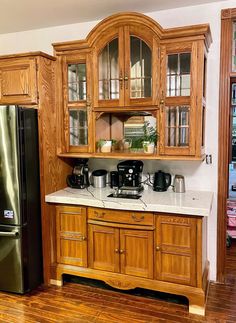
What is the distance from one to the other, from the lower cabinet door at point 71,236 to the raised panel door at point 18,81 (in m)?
1.13

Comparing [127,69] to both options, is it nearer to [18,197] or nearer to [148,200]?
[148,200]

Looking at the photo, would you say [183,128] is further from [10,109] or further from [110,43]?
[10,109]

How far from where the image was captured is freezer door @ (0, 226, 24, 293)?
8.84 feet

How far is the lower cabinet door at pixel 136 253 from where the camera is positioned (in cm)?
259

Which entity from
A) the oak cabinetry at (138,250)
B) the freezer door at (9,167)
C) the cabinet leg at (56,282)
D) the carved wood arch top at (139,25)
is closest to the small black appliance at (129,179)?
the oak cabinetry at (138,250)

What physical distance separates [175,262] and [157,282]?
0.25 meters

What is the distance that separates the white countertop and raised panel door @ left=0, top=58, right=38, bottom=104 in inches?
38.6

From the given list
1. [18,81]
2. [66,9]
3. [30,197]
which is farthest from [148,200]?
[66,9]

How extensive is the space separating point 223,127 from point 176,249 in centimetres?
124

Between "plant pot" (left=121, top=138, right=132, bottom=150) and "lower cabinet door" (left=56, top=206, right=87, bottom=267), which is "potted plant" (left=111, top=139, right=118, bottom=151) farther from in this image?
"lower cabinet door" (left=56, top=206, right=87, bottom=267)

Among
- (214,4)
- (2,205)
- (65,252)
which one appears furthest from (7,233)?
(214,4)

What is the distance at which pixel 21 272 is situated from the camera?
2709 mm

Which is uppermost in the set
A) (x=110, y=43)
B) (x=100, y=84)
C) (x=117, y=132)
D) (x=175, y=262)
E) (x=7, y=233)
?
(x=110, y=43)

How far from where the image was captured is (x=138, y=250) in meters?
2.62
